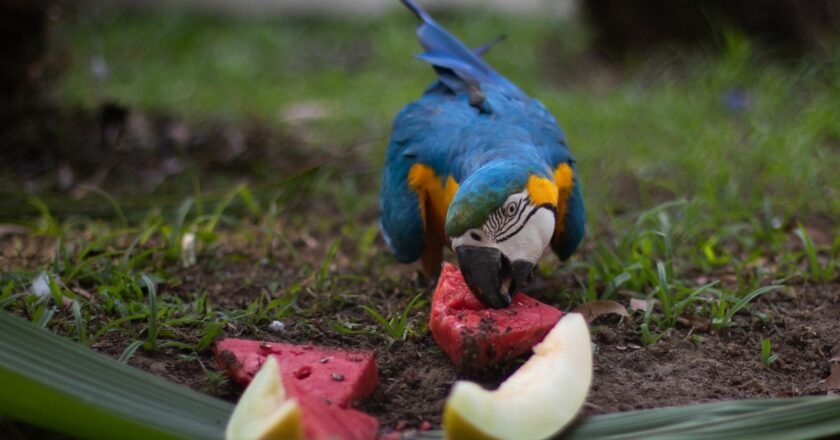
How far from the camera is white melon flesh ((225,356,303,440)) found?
147 cm

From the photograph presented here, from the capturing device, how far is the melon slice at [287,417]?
1479 mm

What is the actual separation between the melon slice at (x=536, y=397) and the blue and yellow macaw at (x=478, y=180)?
11.1 inches

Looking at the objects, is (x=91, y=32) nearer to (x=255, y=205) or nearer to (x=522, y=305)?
(x=255, y=205)

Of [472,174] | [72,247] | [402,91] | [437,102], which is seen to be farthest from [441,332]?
[402,91]

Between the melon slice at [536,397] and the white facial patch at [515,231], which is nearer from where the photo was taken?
the melon slice at [536,397]

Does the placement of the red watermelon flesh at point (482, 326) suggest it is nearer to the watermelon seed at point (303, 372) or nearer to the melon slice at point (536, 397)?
the melon slice at point (536, 397)

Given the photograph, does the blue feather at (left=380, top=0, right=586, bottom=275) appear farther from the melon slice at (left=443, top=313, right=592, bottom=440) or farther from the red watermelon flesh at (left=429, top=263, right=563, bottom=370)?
the melon slice at (left=443, top=313, right=592, bottom=440)

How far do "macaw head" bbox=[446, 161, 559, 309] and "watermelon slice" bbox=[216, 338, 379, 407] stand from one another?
0.35 meters

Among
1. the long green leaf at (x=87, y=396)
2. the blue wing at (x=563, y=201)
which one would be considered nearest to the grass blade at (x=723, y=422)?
the long green leaf at (x=87, y=396)

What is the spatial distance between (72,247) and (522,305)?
1585 mm

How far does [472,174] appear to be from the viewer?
220cm

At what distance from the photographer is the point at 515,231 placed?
83.8 inches

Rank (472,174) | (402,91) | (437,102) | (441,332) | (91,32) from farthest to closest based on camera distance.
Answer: (91,32) < (402,91) < (437,102) < (472,174) < (441,332)

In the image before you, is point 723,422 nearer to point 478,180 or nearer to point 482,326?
point 482,326
